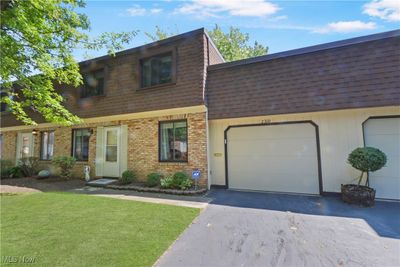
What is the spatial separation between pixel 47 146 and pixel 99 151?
4.40m

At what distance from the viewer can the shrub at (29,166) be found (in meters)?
11.4

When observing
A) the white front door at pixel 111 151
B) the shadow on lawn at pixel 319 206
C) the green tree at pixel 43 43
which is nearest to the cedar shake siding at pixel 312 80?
the shadow on lawn at pixel 319 206

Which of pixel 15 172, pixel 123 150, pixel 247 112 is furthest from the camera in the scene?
pixel 15 172

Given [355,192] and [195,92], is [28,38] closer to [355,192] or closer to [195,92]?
[195,92]

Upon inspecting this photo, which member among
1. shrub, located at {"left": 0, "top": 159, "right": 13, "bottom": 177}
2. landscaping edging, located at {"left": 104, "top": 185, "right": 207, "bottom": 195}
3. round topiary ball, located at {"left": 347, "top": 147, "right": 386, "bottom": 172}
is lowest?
landscaping edging, located at {"left": 104, "top": 185, "right": 207, "bottom": 195}

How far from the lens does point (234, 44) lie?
20.1 m

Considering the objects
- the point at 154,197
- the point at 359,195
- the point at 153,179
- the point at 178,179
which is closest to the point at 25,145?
the point at 153,179

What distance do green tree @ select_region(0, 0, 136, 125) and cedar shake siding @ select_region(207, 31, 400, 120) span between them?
14.9 ft

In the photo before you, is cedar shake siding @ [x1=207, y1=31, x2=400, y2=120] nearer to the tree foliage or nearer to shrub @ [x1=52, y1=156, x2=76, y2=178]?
shrub @ [x1=52, y1=156, x2=76, y2=178]

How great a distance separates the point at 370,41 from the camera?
236 inches

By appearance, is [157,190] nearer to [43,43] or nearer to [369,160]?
[43,43]

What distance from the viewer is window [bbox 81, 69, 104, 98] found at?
9.92 m

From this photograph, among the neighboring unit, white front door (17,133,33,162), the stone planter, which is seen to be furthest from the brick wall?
the stone planter

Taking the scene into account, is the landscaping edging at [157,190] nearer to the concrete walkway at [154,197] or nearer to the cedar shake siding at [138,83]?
the concrete walkway at [154,197]
